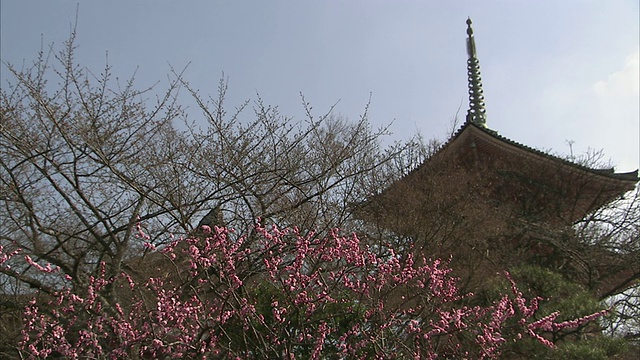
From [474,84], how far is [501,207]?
7602 millimetres

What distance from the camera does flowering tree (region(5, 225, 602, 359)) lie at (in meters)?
4.52

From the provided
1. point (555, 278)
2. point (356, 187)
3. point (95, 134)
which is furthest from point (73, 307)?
point (555, 278)

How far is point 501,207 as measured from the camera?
10.8 meters

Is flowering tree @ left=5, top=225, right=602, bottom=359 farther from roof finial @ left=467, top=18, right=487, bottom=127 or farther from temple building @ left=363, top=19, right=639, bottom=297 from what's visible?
roof finial @ left=467, top=18, right=487, bottom=127

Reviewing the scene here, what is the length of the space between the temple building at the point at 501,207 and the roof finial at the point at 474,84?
4.84 meters

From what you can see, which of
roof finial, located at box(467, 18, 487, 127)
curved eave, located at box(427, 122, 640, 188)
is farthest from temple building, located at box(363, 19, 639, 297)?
roof finial, located at box(467, 18, 487, 127)

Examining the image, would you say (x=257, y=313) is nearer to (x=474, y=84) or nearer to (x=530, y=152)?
(x=530, y=152)

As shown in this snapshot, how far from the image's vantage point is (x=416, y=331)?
16.0 feet

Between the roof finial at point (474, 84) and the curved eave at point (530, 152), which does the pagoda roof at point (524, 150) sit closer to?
the curved eave at point (530, 152)

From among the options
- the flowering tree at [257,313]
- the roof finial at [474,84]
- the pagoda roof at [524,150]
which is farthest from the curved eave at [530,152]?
the flowering tree at [257,313]

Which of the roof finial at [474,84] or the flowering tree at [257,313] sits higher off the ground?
the roof finial at [474,84]

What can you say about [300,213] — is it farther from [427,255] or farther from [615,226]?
[615,226]

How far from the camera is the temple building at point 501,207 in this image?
930 centimetres

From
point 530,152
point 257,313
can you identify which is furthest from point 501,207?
point 257,313
